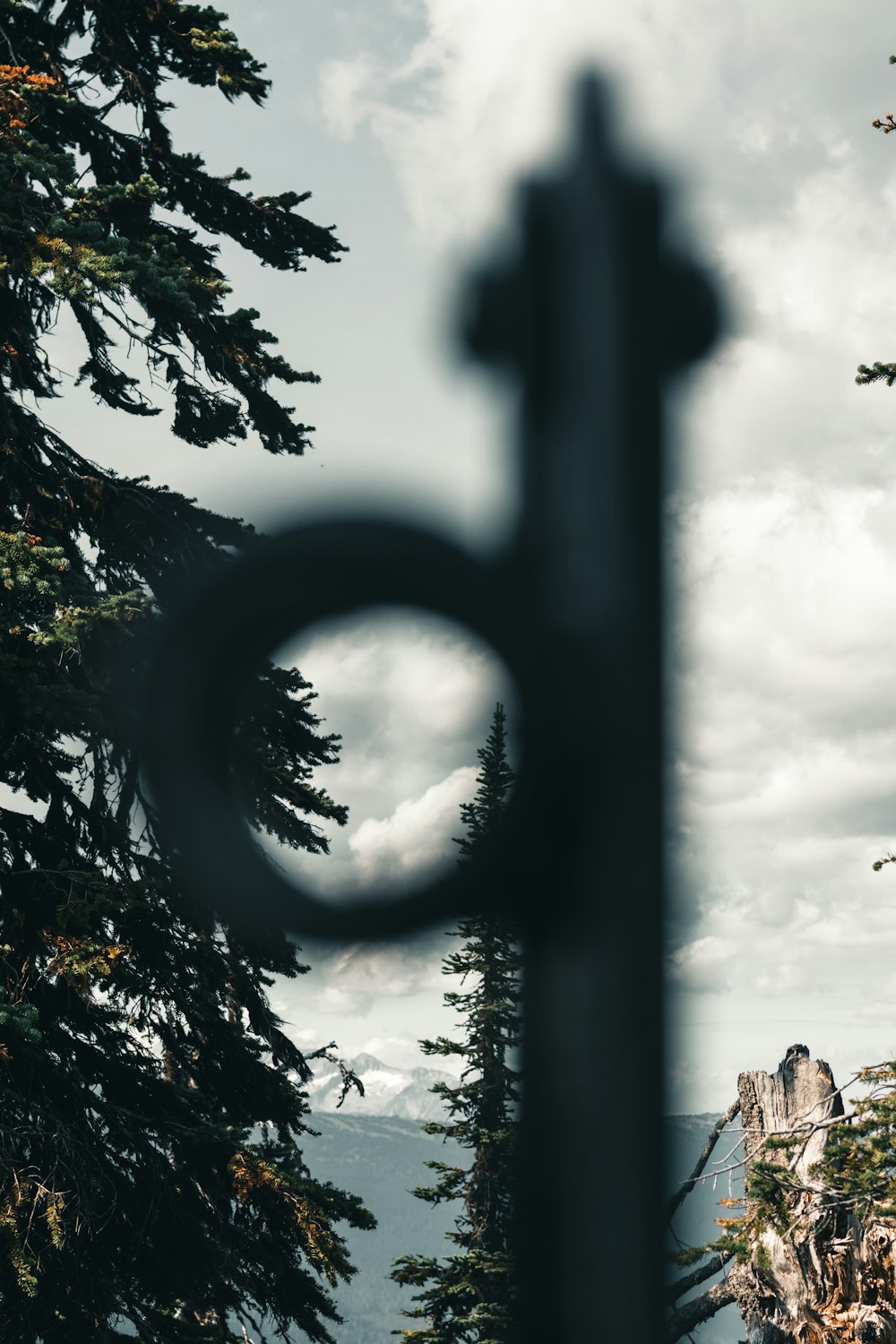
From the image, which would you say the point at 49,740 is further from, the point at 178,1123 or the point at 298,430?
the point at 298,430

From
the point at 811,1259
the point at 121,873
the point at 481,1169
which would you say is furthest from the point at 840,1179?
the point at 481,1169

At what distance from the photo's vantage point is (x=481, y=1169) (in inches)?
814

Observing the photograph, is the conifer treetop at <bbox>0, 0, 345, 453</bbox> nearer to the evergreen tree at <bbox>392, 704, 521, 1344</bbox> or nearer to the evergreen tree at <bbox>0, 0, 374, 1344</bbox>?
the evergreen tree at <bbox>0, 0, 374, 1344</bbox>

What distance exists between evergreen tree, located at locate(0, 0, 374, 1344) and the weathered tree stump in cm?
311

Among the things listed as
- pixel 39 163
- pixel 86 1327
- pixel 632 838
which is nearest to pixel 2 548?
pixel 39 163

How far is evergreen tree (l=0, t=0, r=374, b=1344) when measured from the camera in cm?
718

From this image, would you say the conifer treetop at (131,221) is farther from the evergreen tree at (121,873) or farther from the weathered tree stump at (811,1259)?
the weathered tree stump at (811,1259)

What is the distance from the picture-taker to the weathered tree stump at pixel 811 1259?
25.0ft

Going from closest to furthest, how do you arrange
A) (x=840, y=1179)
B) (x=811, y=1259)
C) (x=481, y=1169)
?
(x=840, y=1179), (x=811, y=1259), (x=481, y=1169)

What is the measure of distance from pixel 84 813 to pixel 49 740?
3.54 ft

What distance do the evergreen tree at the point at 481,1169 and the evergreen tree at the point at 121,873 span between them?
39.2 ft

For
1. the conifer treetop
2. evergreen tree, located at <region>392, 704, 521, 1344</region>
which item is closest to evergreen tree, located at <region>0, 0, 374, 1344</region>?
the conifer treetop

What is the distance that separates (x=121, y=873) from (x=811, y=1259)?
6.19 metres

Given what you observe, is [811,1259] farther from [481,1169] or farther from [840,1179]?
[481,1169]
